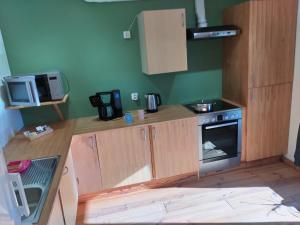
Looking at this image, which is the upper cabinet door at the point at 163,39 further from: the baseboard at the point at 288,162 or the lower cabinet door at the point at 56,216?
the baseboard at the point at 288,162

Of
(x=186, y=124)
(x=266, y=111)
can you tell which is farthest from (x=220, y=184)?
(x=266, y=111)

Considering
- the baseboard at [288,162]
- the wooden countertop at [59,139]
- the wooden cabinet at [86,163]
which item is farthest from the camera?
the baseboard at [288,162]

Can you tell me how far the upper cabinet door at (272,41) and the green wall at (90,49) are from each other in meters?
0.56

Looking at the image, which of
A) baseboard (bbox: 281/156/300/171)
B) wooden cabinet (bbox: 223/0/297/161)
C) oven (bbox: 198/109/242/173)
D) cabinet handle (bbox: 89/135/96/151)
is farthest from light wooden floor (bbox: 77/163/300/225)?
cabinet handle (bbox: 89/135/96/151)

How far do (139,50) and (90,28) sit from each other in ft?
1.93

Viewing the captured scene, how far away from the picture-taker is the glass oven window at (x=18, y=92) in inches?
86.1

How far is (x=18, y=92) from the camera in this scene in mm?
2240

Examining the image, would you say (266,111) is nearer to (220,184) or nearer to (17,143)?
(220,184)

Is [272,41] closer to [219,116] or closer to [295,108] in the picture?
[295,108]

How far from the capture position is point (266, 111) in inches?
109

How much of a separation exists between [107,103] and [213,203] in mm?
1492

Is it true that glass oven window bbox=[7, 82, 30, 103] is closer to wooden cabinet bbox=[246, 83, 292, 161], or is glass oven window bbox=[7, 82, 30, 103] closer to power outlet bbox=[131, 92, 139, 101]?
power outlet bbox=[131, 92, 139, 101]

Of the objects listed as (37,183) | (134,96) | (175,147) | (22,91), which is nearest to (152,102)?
(134,96)

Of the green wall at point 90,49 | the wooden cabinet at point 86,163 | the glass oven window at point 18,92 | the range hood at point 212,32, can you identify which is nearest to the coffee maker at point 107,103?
the green wall at point 90,49
